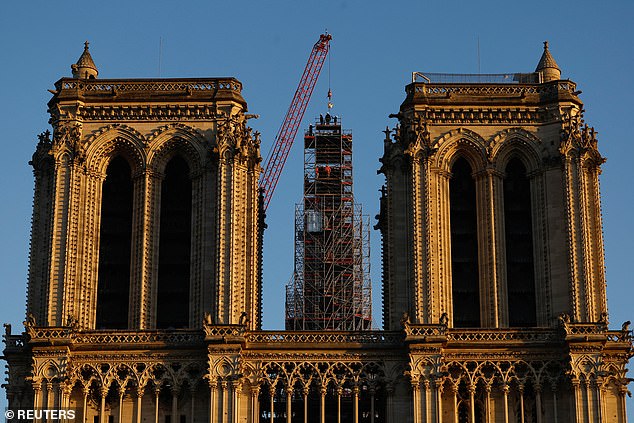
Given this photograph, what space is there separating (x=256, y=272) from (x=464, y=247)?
389 inches

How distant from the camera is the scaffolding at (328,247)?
97.1m

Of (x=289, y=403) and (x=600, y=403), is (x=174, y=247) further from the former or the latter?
(x=600, y=403)

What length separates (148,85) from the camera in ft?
255

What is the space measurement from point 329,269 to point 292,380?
26.0 metres

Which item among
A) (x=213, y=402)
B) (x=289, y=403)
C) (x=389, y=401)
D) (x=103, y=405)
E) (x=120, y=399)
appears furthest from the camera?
(x=389, y=401)

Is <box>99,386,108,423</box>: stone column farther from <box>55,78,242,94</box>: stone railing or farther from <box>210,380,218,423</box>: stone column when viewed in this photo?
<box>55,78,242,94</box>: stone railing

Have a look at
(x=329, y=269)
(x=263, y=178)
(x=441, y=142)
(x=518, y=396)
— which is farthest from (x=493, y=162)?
(x=263, y=178)

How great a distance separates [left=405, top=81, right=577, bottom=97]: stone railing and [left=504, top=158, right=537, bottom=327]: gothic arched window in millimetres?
3290

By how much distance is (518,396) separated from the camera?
71875mm

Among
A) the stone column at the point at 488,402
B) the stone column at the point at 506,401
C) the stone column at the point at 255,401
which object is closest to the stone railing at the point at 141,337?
the stone column at the point at 255,401

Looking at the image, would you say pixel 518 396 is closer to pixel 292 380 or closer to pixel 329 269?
pixel 292 380

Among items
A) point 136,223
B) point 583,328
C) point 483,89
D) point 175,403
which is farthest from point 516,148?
point 175,403

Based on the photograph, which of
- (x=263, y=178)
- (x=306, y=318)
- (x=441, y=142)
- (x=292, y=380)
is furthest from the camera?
(x=263, y=178)

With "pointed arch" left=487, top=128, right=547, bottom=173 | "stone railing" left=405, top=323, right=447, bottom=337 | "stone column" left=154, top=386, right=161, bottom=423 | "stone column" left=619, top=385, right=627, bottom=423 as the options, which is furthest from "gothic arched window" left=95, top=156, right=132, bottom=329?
"stone column" left=619, top=385, right=627, bottom=423
